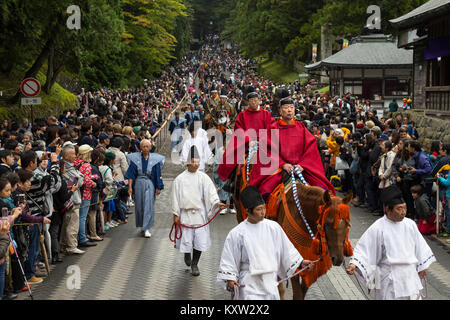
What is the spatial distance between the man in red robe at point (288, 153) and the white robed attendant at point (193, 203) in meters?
1.02

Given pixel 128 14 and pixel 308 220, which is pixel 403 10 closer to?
pixel 128 14

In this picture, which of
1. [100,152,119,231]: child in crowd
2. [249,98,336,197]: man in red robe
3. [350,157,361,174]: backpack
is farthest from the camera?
[350,157,361,174]: backpack

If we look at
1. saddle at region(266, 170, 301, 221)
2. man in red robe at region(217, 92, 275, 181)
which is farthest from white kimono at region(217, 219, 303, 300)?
man in red robe at region(217, 92, 275, 181)

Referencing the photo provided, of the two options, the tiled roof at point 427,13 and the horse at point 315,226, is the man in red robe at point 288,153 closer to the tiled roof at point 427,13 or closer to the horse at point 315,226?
the horse at point 315,226

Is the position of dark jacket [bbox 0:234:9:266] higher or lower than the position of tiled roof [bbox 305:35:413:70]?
lower

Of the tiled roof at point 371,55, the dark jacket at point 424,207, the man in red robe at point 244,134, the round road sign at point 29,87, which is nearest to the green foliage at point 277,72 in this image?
the tiled roof at point 371,55

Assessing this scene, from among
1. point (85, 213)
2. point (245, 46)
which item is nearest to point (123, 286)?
point (85, 213)

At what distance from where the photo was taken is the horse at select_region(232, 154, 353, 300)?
6.02 metres

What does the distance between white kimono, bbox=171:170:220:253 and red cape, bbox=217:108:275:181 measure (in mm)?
778

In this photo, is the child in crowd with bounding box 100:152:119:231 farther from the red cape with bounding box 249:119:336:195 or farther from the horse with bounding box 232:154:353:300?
the horse with bounding box 232:154:353:300

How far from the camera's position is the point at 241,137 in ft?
33.0

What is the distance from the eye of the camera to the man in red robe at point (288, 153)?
812 cm

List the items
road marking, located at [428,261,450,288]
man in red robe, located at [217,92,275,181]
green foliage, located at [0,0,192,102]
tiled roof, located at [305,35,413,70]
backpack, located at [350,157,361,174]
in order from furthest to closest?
tiled roof, located at [305,35,413,70], green foliage, located at [0,0,192,102], backpack, located at [350,157,361,174], man in red robe, located at [217,92,275,181], road marking, located at [428,261,450,288]

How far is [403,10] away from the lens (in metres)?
37.0
